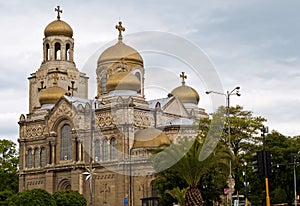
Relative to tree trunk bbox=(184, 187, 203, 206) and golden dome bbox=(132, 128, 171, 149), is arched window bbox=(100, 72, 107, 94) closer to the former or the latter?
golden dome bbox=(132, 128, 171, 149)

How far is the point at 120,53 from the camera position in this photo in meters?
77.5

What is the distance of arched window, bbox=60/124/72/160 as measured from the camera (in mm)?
72938

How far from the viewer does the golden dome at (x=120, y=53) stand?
254 ft

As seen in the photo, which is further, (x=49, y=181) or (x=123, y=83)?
(x=49, y=181)

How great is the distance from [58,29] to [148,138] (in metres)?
23.9

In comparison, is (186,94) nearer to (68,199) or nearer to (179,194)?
(68,199)

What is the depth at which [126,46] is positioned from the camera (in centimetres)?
7825

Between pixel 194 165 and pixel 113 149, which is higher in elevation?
pixel 113 149

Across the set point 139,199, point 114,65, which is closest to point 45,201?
point 139,199

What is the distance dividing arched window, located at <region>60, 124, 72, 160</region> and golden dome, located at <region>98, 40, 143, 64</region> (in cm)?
1081

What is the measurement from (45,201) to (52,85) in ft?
96.9

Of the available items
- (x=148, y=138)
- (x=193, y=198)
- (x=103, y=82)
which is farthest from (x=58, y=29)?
(x=193, y=198)

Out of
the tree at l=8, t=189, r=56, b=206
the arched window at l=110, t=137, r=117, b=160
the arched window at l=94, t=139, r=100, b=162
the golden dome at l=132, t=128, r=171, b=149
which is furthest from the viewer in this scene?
the arched window at l=94, t=139, r=100, b=162

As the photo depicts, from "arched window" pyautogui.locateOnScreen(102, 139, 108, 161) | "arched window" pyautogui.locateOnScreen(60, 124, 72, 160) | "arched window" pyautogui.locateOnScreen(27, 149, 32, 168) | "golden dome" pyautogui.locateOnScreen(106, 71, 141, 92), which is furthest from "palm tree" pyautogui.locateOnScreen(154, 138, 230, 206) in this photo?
"arched window" pyautogui.locateOnScreen(27, 149, 32, 168)
